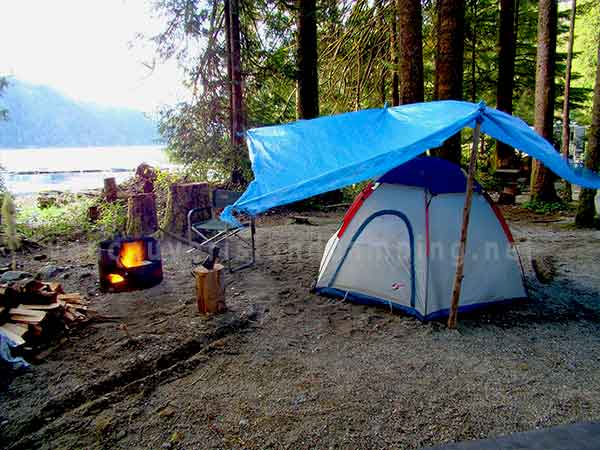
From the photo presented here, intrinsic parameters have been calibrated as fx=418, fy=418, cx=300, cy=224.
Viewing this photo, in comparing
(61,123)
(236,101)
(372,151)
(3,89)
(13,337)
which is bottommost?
(13,337)

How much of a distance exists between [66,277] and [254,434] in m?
3.59

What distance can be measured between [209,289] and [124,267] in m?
1.28

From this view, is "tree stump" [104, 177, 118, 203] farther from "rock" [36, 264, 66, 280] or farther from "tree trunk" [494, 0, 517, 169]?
"tree trunk" [494, 0, 517, 169]

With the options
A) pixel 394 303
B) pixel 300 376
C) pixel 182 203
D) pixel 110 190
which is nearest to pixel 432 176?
pixel 394 303

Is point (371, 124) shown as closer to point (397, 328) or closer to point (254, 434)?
point (397, 328)

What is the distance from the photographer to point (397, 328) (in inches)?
137

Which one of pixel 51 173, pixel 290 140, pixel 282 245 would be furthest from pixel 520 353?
pixel 51 173

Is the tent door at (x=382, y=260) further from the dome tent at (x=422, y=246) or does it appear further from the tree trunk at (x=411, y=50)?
the tree trunk at (x=411, y=50)

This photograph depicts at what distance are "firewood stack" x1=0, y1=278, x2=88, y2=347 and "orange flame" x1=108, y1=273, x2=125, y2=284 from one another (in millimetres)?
676

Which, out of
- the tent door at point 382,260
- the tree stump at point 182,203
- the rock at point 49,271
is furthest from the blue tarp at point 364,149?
the rock at point 49,271

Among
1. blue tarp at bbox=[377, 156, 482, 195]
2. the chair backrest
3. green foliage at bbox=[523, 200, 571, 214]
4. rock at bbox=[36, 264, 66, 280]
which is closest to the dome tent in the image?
blue tarp at bbox=[377, 156, 482, 195]

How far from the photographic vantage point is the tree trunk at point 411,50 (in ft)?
21.0

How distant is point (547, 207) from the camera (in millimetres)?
8578

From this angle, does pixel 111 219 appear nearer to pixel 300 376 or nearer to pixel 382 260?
pixel 382 260
